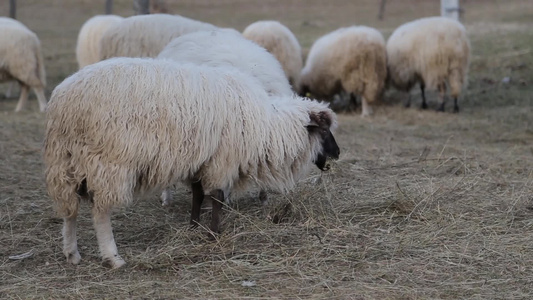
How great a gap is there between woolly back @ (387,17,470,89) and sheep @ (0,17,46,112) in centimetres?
573

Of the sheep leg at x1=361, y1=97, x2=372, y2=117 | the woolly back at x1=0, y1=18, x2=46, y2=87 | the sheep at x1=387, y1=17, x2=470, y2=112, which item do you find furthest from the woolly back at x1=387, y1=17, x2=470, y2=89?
the woolly back at x1=0, y1=18, x2=46, y2=87

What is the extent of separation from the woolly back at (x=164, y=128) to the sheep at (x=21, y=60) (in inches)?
290

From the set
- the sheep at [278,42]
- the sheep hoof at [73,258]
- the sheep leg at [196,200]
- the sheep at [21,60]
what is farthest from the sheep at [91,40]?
the sheep hoof at [73,258]

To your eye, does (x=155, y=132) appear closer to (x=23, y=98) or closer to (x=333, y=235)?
(x=333, y=235)

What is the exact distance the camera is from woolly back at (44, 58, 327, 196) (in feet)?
13.7

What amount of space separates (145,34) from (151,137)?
11.8 ft

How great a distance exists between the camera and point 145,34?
760cm

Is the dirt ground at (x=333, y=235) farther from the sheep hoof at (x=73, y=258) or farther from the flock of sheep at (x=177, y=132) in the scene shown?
the flock of sheep at (x=177, y=132)

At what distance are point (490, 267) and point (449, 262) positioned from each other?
228mm

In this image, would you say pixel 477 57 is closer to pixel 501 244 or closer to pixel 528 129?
pixel 528 129

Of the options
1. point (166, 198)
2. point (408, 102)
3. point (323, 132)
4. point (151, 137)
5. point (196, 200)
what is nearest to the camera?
point (151, 137)

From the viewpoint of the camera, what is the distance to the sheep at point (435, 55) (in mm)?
11086

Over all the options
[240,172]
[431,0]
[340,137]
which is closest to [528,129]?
[340,137]

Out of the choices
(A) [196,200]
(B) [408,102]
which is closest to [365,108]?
(B) [408,102]
